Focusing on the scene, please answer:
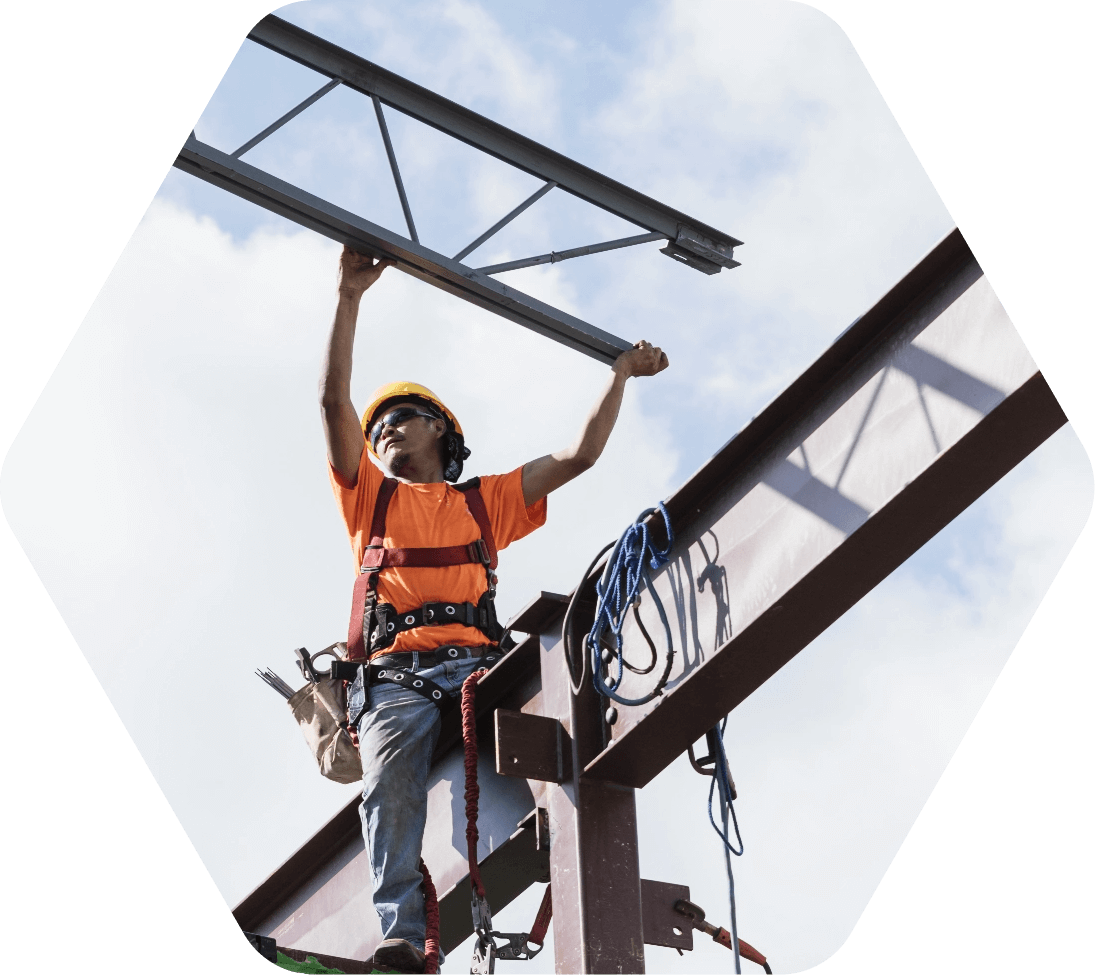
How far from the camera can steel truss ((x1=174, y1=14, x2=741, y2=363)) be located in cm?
633

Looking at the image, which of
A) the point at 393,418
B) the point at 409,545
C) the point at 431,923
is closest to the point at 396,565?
the point at 409,545

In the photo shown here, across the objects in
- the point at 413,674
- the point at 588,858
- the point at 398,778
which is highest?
the point at 413,674

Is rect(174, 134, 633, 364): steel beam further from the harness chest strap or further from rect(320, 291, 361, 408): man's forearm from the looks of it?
the harness chest strap

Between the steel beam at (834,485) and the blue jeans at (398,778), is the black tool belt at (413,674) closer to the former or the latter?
the blue jeans at (398,778)

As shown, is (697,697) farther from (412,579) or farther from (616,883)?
(412,579)

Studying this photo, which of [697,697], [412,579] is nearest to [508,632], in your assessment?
[412,579]

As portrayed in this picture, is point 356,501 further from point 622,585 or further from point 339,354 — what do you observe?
point 622,585

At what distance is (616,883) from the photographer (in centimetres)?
548

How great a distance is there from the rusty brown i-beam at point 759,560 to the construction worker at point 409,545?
32cm

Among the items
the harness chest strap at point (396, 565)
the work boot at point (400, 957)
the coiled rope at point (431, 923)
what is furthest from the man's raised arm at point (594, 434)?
the work boot at point (400, 957)

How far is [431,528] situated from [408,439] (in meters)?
0.66

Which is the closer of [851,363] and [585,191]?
[851,363]

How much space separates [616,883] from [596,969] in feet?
1.13

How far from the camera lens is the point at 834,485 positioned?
515 centimetres
